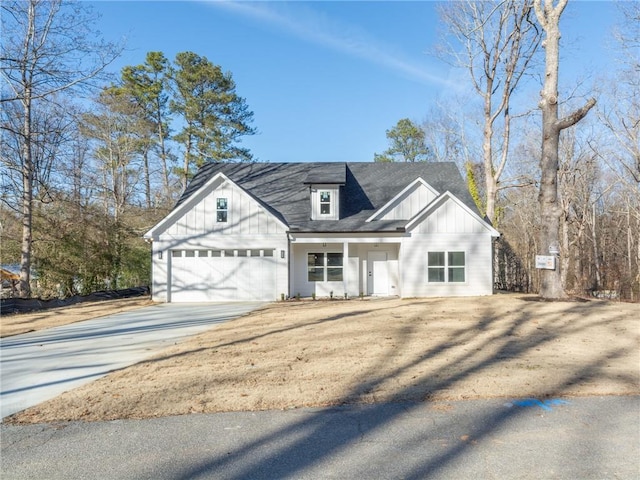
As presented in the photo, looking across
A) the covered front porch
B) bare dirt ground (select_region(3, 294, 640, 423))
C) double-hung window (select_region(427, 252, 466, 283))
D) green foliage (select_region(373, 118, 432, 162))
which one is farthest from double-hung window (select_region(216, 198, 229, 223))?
green foliage (select_region(373, 118, 432, 162))

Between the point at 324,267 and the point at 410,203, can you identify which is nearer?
the point at 324,267

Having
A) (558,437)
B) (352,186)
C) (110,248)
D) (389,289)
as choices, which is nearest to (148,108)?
(110,248)

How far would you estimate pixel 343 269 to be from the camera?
17.7 m

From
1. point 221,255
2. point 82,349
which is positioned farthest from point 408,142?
point 82,349

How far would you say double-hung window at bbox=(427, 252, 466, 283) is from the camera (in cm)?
1688

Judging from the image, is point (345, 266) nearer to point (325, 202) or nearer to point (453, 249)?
point (325, 202)

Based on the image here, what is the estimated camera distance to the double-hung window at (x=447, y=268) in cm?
1688

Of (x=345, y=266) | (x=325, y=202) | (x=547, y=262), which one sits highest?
(x=325, y=202)

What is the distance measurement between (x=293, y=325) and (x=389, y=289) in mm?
9238

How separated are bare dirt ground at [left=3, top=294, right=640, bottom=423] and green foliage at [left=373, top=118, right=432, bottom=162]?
29304 mm

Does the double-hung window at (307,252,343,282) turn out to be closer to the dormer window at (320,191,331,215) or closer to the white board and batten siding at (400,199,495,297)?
the dormer window at (320,191,331,215)

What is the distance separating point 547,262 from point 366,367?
9999 mm

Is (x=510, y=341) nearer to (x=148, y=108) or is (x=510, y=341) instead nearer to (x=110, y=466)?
(x=110, y=466)

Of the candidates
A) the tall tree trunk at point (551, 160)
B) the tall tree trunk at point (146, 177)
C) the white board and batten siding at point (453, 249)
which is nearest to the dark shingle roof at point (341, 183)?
the white board and batten siding at point (453, 249)
